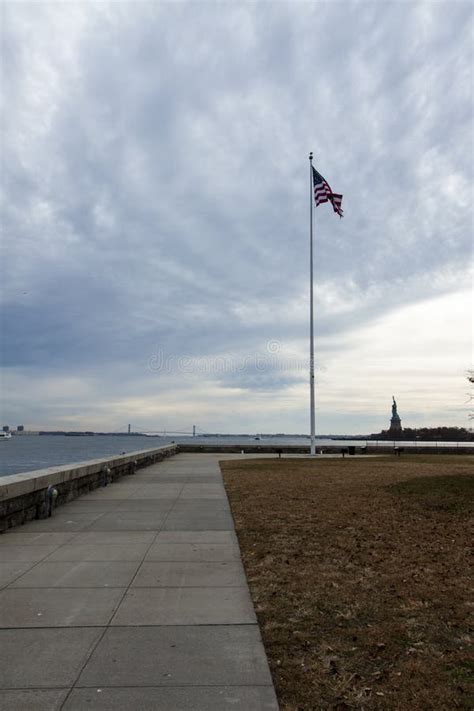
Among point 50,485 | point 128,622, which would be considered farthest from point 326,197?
point 128,622

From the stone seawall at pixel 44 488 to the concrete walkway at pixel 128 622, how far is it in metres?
0.42

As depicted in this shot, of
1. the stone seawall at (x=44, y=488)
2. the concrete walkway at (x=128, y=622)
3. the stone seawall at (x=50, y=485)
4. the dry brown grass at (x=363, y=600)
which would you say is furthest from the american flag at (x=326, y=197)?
the concrete walkway at (x=128, y=622)

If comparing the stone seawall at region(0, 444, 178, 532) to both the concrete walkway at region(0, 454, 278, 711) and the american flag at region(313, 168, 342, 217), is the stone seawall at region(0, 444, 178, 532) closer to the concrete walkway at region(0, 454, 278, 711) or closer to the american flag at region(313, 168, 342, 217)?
the concrete walkway at region(0, 454, 278, 711)

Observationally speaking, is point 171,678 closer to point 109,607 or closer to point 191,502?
point 109,607

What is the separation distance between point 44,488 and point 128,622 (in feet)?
21.6

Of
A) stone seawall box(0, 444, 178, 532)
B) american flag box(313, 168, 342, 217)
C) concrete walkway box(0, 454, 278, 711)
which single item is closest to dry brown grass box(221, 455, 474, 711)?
concrete walkway box(0, 454, 278, 711)

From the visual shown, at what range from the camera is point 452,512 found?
11.0 m

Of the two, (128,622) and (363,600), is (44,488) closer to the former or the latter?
(128,622)

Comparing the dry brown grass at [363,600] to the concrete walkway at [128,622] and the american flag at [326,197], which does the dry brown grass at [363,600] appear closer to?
the concrete walkway at [128,622]

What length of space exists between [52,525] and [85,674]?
6464mm

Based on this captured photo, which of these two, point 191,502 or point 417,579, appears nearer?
point 417,579

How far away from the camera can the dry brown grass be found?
376 cm

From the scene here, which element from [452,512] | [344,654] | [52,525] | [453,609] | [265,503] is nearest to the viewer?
[344,654]

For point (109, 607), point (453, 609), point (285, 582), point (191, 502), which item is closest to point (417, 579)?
point (453, 609)
